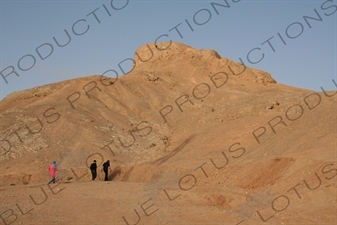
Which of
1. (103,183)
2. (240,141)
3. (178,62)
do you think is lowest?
(240,141)

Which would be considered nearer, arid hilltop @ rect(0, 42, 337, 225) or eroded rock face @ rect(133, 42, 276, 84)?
arid hilltop @ rect(0, 42, 337, 225)

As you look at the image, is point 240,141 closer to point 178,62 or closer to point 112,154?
point 112,154

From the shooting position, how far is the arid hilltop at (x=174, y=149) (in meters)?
13.1

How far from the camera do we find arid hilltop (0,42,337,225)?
13.1 meters

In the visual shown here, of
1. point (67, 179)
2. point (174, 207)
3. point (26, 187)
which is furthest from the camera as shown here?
point (67, 179)

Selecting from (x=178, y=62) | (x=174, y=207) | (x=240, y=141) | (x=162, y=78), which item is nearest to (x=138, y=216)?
(x=174, y=207)

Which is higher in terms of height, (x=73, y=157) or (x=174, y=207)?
(x=73, y=157)

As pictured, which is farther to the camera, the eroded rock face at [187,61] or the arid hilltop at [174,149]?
the eroded rock face at [187,61]

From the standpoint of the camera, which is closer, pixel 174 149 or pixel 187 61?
pixel 174 149

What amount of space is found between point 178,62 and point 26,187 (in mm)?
31698

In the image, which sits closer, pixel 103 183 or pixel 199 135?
pixel 103 183

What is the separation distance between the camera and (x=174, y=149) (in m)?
26.1

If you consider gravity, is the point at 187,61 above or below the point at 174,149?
above

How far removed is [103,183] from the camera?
1652 centimetres
